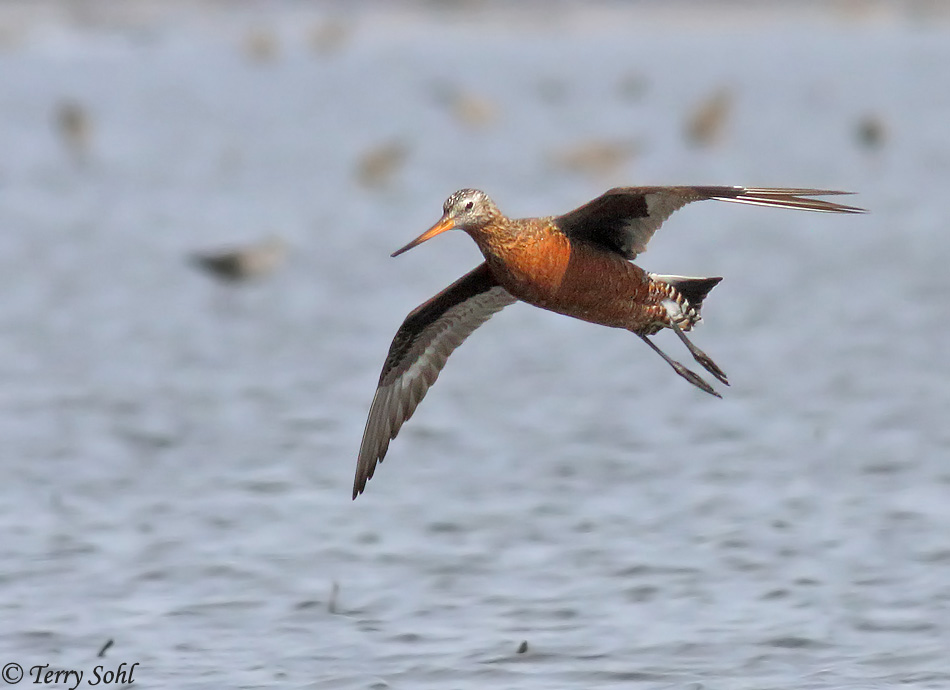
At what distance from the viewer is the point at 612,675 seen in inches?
265

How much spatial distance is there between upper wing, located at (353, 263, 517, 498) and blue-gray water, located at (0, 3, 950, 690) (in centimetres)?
79

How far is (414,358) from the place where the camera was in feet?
25.4

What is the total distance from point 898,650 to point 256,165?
61.3ft

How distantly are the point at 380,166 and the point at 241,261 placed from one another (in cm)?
606

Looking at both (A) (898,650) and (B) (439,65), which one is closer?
(A) (898,650)

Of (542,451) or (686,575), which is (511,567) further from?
(542,451)

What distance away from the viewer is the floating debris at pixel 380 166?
69.7 feet

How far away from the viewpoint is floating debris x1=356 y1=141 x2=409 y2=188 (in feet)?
69.7

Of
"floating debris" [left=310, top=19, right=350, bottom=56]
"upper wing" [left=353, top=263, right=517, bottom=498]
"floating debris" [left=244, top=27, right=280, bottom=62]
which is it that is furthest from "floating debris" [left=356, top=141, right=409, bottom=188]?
"floating debris" [left=310, top=19, right=350, bottom=56]

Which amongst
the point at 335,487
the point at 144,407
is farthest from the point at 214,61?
the point at 335,487

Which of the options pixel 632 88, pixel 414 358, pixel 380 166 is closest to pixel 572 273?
pixel 414 358

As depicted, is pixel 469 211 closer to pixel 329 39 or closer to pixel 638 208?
pixel 638 208

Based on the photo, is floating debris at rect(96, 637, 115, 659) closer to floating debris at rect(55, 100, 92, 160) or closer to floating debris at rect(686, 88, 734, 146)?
floating debris at rect(55, 100, 92, 160)

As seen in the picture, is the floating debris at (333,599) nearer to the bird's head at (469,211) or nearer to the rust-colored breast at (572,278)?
the rust-colored breast at (572,278)
